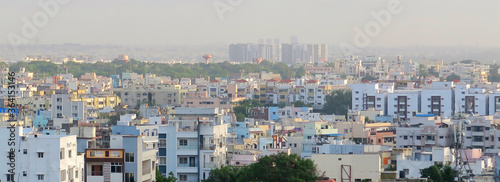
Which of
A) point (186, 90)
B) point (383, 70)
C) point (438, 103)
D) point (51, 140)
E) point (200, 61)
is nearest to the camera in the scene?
point (51, 140)

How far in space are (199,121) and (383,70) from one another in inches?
2253

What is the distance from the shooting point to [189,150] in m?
16.4

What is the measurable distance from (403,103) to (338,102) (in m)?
5.74

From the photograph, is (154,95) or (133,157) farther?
(154,95)

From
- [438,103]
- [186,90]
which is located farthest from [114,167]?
[186,90]

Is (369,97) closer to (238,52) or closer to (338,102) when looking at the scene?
(338,102)

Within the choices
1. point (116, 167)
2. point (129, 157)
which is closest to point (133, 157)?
point (129, 157)

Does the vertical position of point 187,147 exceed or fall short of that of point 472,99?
it falls short

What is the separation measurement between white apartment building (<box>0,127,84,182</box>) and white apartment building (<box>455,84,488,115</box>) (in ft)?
84.7

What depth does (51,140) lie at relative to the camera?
1331 cm

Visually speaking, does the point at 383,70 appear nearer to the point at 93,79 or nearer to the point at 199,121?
the point at 93,79

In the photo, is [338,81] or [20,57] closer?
[338,81]

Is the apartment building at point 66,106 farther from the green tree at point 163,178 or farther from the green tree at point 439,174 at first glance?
the green tree at point 439,174

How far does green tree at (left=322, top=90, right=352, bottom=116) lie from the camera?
145ft
